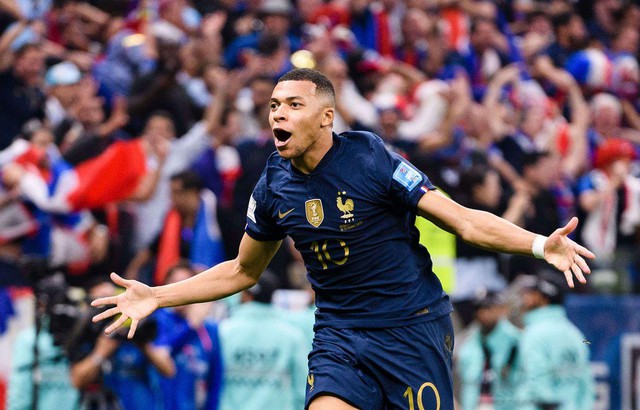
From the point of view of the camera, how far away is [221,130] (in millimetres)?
11438

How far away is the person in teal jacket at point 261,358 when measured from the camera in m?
9.47

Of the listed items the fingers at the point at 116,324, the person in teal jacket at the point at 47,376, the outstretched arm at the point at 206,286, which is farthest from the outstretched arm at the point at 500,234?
the person in teal jacket at the point at 47,376

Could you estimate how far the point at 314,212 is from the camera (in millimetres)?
6020

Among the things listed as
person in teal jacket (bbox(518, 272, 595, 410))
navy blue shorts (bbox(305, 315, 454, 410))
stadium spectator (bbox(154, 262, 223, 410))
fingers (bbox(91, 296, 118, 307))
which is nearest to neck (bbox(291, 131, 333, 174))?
navy blue shorts (bbox(305, 315, 454, 410))

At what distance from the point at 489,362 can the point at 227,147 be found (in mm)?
3077

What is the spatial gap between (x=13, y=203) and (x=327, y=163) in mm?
4557

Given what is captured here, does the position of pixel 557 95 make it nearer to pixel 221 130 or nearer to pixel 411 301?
pixel 221 130

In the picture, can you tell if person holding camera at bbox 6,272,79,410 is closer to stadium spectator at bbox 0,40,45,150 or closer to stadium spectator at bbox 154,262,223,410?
stadium spectator at bbox 154,262,223,410

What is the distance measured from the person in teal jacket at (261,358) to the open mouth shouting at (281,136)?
3.62 meters

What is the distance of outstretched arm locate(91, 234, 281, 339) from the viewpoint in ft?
20.3

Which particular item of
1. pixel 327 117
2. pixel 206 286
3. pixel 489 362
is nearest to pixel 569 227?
pixel 327 117

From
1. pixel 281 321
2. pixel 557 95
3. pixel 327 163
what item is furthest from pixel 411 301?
pixel 557 95

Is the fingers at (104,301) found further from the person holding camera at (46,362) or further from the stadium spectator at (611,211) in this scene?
the stadium spectator at (611,211)

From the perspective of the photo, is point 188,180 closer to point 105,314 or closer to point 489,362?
point 489,362
